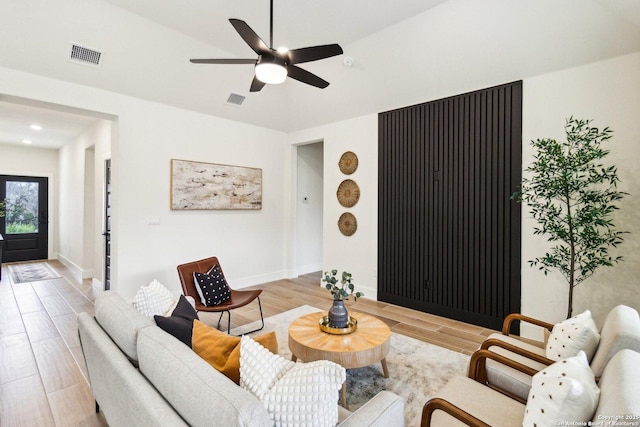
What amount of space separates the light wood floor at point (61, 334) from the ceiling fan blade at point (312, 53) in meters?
3.00

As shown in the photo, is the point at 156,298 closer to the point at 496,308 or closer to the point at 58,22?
the point at 58,22

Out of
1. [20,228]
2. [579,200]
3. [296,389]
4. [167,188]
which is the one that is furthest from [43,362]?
[20,228]

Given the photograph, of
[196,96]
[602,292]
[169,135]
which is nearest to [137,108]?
[169,135]

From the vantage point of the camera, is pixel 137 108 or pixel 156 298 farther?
pixel 137 108

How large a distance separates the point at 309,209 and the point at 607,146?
4.83 m

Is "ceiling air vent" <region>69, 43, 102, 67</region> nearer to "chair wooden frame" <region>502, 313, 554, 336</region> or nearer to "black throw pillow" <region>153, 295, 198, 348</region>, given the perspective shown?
"black throw pillow" <region>153, 295, 198, 348</region>

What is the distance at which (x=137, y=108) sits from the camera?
4203mm

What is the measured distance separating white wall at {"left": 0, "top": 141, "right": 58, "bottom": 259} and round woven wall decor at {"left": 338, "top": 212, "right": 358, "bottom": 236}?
772 centimetres

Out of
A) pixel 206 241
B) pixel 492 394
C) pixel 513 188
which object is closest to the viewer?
pixel 492 394

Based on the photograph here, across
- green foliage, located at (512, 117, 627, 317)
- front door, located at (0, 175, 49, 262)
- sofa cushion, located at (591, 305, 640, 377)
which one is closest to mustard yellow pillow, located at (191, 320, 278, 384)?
sofa cushion, located at (591, 305, 640, 377)

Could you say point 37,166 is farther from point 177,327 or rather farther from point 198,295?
point 177,327

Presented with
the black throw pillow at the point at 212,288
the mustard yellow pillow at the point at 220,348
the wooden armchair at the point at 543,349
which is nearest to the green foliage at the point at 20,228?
the black throw pillow at the point at 212,288

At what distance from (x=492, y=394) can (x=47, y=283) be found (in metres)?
7.18

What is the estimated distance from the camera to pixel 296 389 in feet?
3.56
